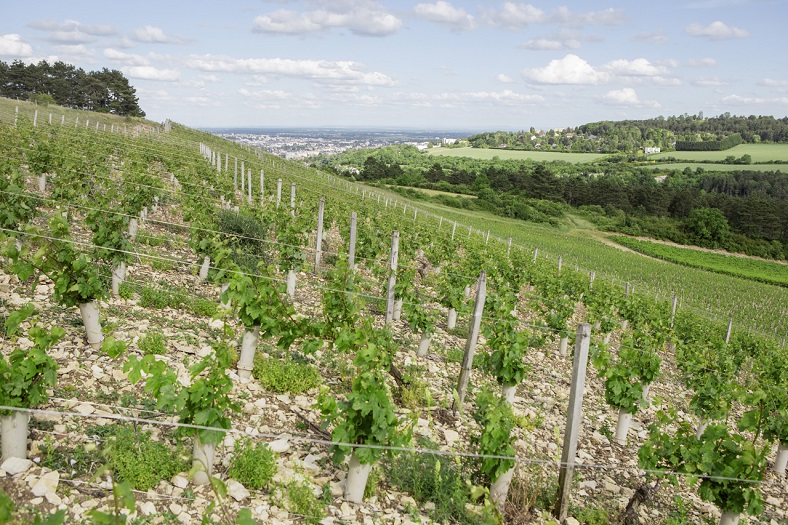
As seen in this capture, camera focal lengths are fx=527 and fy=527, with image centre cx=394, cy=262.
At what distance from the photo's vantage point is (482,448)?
5.01 meters

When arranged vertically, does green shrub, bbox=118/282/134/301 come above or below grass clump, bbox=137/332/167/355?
above

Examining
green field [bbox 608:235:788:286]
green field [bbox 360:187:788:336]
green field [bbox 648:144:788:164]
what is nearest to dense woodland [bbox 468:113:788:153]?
green field [bbox 648:144:788:164]

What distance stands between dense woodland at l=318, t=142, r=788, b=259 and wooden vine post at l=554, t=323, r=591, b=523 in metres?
57.2

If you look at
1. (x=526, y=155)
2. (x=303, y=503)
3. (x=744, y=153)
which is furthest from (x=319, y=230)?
(x=744, y=153)

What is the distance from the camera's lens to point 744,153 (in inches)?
5044

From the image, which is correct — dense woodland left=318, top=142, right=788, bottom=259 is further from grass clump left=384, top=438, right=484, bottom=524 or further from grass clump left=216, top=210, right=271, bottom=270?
grass clump left=384, top=438, right=484, bottom=524

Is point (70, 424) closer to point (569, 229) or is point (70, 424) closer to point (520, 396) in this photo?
point (520, 396)

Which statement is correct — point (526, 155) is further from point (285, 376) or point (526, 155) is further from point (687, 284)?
point (285, 376)

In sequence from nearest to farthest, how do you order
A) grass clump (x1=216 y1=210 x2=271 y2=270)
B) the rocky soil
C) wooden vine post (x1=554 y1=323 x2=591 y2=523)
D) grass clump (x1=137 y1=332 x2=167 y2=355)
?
the rocky soil
wooden vine post (x1=554 y1=323 x2=591 y2=523)
grass clump (x1=137 y1=332 x2=167 y2=355)
grass clump (x1=216 y1=210 x2=271 y2=270)

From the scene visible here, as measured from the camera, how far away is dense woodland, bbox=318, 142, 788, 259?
205 feet

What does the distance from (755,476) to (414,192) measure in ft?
195

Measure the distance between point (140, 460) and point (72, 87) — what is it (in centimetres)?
7273

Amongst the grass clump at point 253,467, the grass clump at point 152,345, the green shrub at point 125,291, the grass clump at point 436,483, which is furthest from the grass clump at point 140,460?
the green shrub at point 125,291

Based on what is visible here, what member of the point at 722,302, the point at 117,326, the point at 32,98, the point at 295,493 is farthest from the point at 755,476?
the point at 32,98
